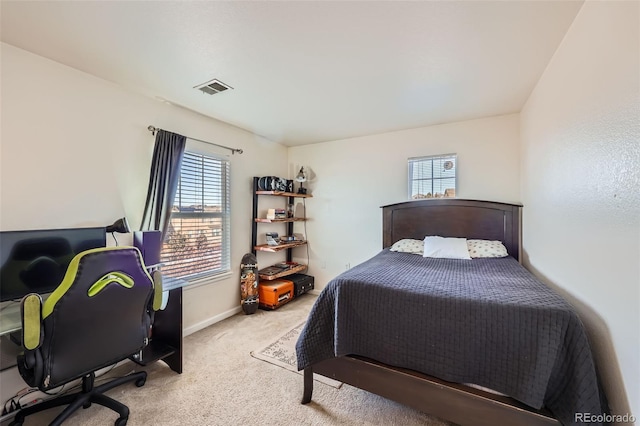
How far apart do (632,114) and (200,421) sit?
8.50 ft

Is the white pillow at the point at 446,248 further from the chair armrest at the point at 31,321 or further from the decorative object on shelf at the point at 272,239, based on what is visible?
the chair armrest at the point at 31,321

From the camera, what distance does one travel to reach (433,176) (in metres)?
3.31

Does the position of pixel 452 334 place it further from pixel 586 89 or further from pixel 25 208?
pixel 25 208

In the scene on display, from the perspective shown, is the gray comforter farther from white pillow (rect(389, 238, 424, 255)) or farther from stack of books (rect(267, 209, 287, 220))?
stack of books (rect(267, 209, 287, 220))

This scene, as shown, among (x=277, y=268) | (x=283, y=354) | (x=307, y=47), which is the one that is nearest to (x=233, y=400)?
(x=283, y=354)

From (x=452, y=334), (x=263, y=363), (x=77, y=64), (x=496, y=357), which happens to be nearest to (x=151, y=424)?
(x=263, y=363)

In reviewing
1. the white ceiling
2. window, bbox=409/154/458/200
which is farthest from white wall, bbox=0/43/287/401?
window, bbox=409/154/458/200

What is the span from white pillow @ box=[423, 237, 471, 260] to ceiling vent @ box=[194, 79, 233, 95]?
2.49 meters

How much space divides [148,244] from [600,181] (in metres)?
2.89

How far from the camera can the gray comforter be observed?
3.82 ft

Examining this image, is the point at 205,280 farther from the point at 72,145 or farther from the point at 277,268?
the point at 72,145

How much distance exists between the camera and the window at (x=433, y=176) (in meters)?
3.21


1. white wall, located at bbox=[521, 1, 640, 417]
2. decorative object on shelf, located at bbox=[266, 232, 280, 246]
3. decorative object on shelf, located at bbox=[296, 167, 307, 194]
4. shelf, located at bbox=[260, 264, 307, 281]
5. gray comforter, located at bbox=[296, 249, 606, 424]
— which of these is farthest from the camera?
decorative object on shelf, located at bbox=[296, 167, 307, 194]

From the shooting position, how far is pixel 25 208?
1.74 meters
